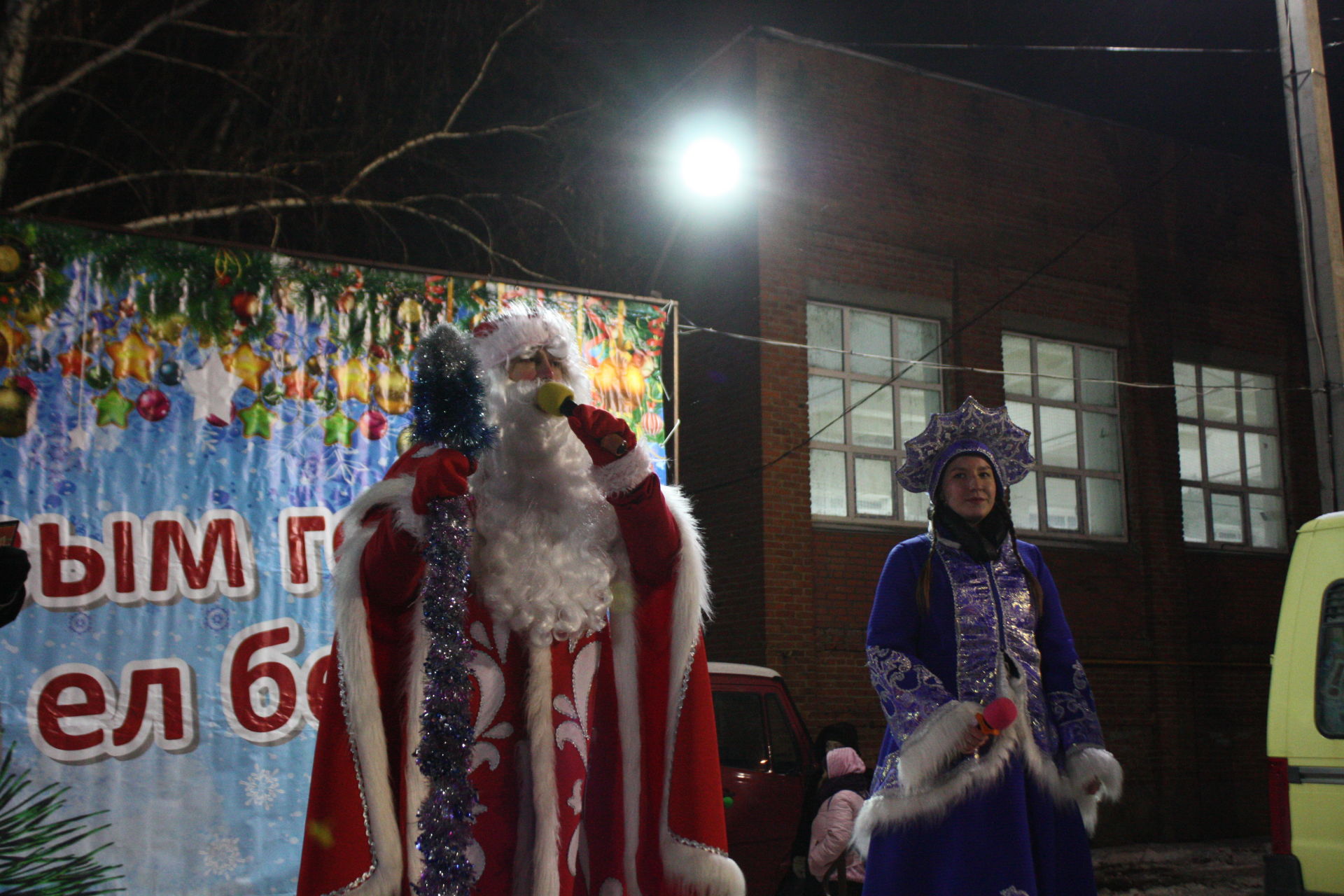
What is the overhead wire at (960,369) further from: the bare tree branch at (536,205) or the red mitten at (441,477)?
the red mitten at (441,477)

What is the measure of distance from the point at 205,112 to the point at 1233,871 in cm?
1174

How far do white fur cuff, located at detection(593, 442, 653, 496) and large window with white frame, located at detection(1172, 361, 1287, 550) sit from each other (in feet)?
38.5

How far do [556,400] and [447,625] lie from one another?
0.59 meters

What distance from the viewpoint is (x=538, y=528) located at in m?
3.07

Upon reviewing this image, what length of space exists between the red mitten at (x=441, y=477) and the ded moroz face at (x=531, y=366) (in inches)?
18.8

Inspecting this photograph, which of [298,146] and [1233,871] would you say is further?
[298,146]

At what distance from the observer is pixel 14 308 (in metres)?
6.00

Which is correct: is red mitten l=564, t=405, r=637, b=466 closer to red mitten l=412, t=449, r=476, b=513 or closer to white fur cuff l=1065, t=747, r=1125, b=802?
red mitten l=412, t=449, r=476, b=513

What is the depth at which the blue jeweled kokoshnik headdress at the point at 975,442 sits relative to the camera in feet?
13.1

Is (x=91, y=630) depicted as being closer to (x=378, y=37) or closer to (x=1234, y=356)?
(x=378, y=37)

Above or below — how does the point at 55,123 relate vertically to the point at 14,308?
above

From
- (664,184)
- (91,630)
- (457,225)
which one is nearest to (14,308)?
(91,630)

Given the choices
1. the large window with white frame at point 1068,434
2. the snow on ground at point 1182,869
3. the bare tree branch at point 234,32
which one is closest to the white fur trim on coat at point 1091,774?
the snow on ground at point 1182,869

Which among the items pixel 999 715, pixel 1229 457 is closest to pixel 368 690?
pixel 999 715
